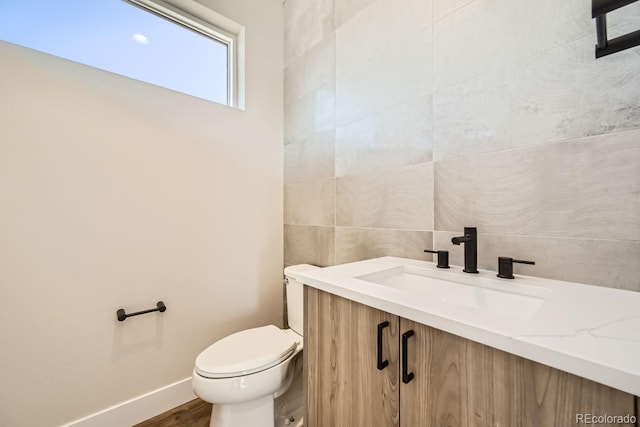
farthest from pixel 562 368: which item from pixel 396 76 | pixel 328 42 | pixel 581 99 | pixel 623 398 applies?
pixel 328 42

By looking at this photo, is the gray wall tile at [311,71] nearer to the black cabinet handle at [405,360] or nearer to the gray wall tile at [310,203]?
the gray wall tile at [310,203]

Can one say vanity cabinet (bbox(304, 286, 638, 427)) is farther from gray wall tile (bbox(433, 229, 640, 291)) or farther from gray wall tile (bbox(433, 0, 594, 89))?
gray wall tile (bbox(433, 0, 594, 89))

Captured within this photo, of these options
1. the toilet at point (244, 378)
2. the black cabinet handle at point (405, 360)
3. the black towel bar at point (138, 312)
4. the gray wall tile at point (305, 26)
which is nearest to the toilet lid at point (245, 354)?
the toilet at point (244, 378)

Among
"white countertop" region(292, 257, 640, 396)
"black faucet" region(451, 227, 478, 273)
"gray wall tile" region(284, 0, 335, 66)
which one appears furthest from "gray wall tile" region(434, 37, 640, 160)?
"gray wall tile" region(284, 0, 335, 66)

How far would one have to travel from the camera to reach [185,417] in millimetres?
1394

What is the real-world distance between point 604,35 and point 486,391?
0.89 m

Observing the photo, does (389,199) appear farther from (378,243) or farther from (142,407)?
(142,407)

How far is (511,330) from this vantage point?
46cm

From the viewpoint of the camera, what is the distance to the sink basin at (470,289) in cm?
73

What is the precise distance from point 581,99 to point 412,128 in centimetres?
54

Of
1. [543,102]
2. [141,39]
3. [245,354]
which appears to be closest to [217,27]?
[141,39]

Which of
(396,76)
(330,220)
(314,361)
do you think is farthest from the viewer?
(330,220)

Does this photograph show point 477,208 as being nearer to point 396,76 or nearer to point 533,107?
point 533,107

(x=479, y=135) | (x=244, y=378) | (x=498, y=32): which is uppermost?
(x=498, y=32)
